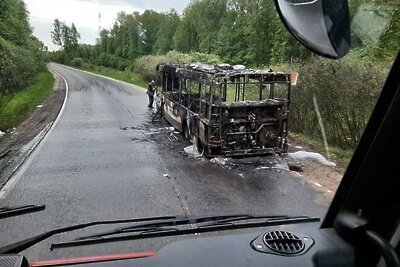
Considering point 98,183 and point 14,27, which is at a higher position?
point 14,27

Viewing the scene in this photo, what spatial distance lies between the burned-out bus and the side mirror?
8870 mm

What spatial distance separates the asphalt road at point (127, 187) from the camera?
550cm

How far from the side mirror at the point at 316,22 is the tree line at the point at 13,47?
13.1 meters

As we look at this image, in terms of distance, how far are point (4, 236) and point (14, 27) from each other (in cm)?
2230

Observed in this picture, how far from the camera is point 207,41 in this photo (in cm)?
566

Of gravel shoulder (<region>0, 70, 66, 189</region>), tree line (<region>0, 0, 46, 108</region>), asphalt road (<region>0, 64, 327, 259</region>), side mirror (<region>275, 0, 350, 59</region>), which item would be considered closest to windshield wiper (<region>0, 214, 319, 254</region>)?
asphalt road (<region>0, 64, 327, 259</region>)

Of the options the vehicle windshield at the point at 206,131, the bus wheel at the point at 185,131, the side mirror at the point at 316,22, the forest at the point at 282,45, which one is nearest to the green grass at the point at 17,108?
the vehicle windshield at the point at 206,131

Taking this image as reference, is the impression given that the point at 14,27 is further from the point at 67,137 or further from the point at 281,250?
the point at 281,250

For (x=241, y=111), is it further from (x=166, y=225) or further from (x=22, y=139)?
(x=166, y=225)

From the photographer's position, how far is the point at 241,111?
10.9m

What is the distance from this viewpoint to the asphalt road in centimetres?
550

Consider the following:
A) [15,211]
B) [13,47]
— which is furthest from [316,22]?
[13,47]

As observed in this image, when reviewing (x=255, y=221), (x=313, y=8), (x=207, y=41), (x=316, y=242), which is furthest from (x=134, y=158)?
(x=313, y=8)

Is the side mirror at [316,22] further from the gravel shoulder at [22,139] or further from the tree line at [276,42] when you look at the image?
the gravel shoulder at [22,139]
